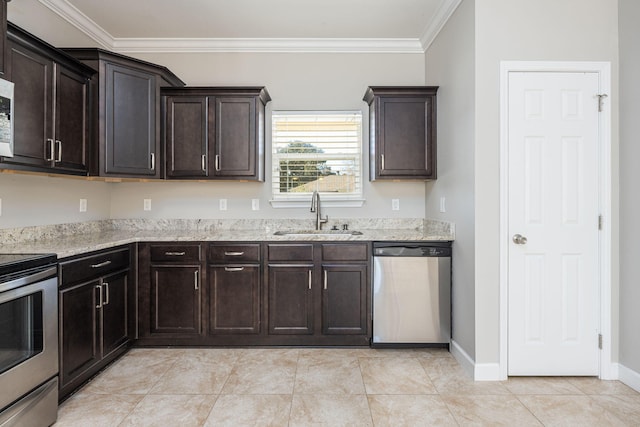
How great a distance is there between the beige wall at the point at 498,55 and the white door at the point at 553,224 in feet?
0.38

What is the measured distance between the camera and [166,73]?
3344 mm

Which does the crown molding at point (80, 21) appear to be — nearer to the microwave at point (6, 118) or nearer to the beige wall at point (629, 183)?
the microwave at point (6, 118)

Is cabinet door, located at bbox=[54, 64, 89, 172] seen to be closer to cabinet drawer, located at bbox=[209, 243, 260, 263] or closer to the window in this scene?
cabinet drawer, located at bbox=[209, 243, 260, 263]

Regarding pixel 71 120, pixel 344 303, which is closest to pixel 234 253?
pixel 344 303

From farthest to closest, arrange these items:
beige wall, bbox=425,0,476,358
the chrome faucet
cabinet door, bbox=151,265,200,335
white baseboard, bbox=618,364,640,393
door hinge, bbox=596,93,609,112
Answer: the chrome faucet, cabinet door, bbox=151,265,200,335, beige wall, bbox=425,0,476,358, door hinge, bbox=596,93,609,112, white baseboard, bbox=618,364,640,393

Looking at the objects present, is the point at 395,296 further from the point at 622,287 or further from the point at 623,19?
the point at 623,19

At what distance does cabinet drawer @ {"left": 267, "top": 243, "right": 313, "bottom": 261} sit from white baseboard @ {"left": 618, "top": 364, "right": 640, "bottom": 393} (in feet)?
7.77

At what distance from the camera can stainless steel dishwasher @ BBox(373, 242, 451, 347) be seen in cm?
302

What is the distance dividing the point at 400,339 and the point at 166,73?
125 inches

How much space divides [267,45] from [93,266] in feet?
8.58

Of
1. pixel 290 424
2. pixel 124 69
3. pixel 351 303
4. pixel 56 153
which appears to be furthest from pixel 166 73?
pixel 290 424

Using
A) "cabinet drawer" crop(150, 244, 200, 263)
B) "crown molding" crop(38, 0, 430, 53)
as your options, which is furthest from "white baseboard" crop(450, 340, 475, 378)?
"crown molding" crop(38, 0, 430, 53)

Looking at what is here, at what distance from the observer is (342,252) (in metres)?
3.10

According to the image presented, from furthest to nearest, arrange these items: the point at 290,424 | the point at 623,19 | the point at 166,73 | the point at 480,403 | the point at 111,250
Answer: the point at 166,73 < the point at 111,250 < the point at 623,19 < the point at 480,403 < the point at 290,424
